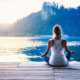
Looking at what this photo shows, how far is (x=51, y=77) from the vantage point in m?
1.50

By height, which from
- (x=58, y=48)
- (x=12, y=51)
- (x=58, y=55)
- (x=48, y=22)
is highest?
(x=48, y=22)

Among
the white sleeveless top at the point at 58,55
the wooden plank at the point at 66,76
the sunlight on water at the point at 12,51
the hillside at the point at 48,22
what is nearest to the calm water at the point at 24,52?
the sunlight on water at the point at 12,51

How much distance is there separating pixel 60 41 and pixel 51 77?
25.4 inches

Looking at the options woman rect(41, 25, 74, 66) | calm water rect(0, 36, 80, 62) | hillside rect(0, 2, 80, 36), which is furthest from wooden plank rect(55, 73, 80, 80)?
hillside rect(0, 2, 80, 36)

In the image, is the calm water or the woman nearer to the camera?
the woman

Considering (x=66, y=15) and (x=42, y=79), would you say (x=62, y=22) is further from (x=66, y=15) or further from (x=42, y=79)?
(x=42, y=79)

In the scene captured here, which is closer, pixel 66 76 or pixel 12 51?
pixel 66 76

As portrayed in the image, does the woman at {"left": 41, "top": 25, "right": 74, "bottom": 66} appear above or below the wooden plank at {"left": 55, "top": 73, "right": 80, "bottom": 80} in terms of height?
above

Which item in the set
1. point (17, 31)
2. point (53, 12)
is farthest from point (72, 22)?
point (17, 31)

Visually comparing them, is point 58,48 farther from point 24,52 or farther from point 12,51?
point 12,51

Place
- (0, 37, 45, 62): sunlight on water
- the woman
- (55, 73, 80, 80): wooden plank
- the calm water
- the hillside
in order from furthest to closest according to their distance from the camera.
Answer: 1. the hillside
2. the calm water
3. (0, 37, 45, 62): sunlight on water
4. the woman
5. (55, 73, 80, 80): wooden plank

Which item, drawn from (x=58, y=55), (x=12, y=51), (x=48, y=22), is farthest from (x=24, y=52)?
(x=48, y=22)

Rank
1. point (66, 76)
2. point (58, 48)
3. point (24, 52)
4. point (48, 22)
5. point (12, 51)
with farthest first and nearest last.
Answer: point (48, 22) < point (12, 51) < point (24, 52) < point (58, 48) < point (66, 76)

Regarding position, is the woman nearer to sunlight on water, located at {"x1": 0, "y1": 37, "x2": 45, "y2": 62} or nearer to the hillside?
sunlight on water, located at {"x1": 0, "y1": 37, "x2": 45, "y2": 62}
